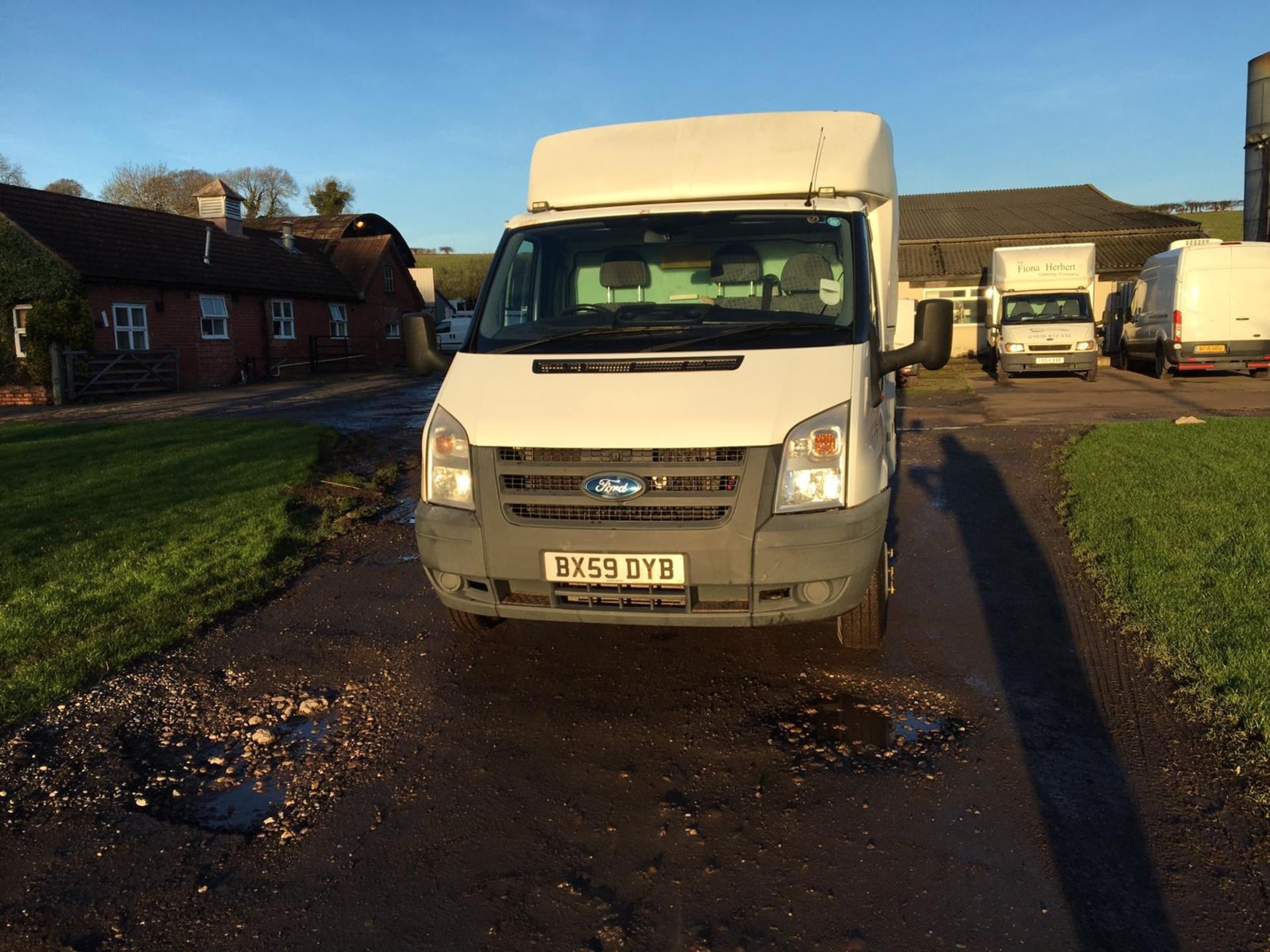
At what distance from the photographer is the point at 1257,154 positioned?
2505 centimetres

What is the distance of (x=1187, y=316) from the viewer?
19734mm

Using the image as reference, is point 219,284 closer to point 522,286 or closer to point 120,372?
point 120,372

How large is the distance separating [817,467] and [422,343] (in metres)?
Result: 2.51

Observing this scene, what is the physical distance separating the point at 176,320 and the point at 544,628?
26435mm

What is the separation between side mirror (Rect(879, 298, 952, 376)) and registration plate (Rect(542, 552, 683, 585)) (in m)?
1.64

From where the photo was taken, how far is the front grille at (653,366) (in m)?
4.30

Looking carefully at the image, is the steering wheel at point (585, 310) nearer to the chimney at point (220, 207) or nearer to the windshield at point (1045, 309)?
the windshield at point (1045, 309)

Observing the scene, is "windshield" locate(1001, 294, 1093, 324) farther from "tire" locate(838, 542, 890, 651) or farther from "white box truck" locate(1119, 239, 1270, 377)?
"tire" locate(838, 542, 890, 651)

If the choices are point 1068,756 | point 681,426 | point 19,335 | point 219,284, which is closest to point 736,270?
point 681,426

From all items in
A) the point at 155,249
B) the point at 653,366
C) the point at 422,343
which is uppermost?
the point at 155,249

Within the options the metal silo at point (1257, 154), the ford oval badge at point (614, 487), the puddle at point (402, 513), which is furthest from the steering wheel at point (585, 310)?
the metal silo at point (1257, 154)

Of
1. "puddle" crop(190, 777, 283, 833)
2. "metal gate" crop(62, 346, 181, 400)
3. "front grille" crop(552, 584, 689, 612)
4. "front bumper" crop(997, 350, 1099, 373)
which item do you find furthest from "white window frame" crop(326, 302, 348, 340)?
"puddle" crop(190, 777, 283, 833)

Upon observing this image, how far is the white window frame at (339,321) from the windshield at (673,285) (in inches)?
1296

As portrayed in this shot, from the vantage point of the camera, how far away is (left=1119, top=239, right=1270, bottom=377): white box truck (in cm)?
1931
